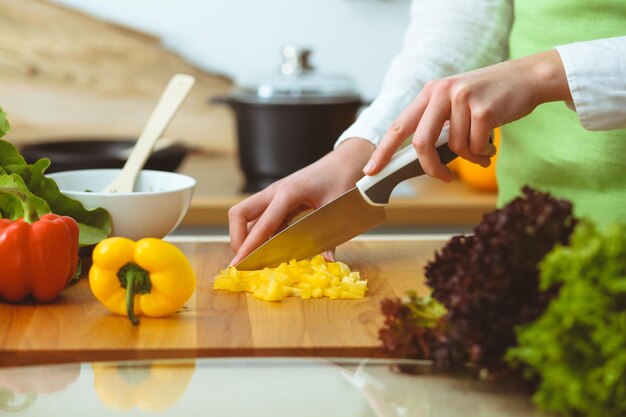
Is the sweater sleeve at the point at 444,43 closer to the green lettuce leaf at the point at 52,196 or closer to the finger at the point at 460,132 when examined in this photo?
the finger at the point at 460,132

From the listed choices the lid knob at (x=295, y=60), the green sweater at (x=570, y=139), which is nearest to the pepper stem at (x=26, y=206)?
the green sweater at (x=570, y=139)

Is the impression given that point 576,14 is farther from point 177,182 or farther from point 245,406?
point 245,406

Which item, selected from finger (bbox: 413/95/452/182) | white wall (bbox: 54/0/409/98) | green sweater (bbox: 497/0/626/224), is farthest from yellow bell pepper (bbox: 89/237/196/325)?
white wall (bbox: 54/0/409/98)

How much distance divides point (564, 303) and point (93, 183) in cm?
105

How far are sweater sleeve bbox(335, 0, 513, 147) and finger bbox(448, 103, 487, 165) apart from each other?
0.33 m

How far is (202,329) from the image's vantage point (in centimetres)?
112

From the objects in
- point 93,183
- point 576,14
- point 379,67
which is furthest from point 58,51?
point 576,14

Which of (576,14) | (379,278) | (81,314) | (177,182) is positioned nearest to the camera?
(81,314)

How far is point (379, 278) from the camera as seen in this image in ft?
4.50

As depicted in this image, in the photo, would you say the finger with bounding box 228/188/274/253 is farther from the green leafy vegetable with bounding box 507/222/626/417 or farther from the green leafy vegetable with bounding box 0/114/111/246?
the green leafy vegetable with bounding box 507/222/626/417

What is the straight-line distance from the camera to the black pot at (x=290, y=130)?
2309 mm

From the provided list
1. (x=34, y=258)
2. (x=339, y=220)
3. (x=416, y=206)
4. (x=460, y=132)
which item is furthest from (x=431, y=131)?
(x=416, y=206)

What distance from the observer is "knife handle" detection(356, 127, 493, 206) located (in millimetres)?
1269

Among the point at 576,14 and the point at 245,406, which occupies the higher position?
the point at 576,14
